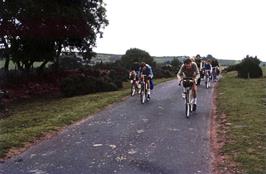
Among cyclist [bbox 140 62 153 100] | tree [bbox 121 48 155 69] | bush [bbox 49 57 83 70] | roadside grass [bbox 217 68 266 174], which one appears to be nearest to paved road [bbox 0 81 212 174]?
roadside grass [bbox 217 68 266 174]

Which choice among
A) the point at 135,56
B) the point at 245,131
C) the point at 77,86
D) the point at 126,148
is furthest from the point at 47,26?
the point at 135,56

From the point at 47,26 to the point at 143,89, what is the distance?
14.0 metres

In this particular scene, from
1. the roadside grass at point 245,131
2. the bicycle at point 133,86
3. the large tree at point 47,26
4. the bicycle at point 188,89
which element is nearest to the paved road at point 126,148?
the bicycle at point 188,89

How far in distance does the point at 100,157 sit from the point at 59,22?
Answer: 25.1m

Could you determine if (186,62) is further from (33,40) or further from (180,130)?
(33,40)

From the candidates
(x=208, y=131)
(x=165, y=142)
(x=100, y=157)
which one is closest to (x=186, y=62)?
(x=208, y=131)

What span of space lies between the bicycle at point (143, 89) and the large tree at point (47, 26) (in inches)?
452

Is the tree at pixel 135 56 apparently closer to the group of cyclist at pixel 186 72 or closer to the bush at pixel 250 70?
the bush at pixel 250 70

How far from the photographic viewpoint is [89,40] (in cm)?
4238

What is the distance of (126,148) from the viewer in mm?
12188

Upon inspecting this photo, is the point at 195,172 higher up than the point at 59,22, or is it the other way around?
the point at 59,22

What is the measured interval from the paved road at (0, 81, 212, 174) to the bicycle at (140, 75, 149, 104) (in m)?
4.39

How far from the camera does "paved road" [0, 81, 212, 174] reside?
10.4 metres

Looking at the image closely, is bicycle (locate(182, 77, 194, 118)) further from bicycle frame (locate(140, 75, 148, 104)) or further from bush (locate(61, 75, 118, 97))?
bush (locate(61, 75, 118, 97))
